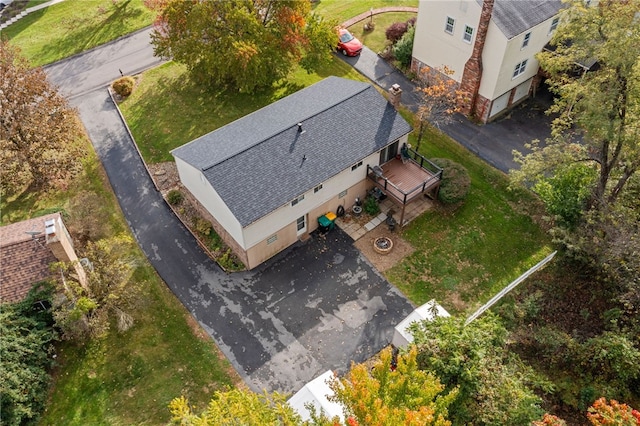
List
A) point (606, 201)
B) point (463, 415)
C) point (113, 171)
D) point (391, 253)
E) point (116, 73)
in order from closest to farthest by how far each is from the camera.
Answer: point (463, 415), point (606, 201), point (391, 253), point (113, 171), point (116, 73)

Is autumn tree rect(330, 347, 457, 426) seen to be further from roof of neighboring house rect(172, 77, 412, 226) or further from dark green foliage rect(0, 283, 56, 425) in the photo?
dark green foliage rect(0, 283, 56, 425)

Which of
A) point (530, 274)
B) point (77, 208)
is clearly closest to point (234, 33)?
point (77, 208)

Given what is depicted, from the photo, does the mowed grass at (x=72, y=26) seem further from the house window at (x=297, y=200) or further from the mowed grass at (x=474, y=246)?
the mowed grass at (x=474, y=246)

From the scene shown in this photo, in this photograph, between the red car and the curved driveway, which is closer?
the curved driveway

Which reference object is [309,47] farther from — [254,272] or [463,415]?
[463,415]

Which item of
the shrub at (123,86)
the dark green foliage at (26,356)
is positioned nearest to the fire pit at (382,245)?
the dark green foliage at (26,356)

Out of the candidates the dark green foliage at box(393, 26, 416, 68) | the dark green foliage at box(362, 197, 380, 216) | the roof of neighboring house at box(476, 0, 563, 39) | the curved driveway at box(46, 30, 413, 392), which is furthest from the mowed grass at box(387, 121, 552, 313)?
the dark green foliage at box(393, 26, 416, 68)

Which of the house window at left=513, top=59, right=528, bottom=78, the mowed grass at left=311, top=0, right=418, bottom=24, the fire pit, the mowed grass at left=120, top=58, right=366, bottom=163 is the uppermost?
the house window at left=513, top=59, right=528, bottom=78
